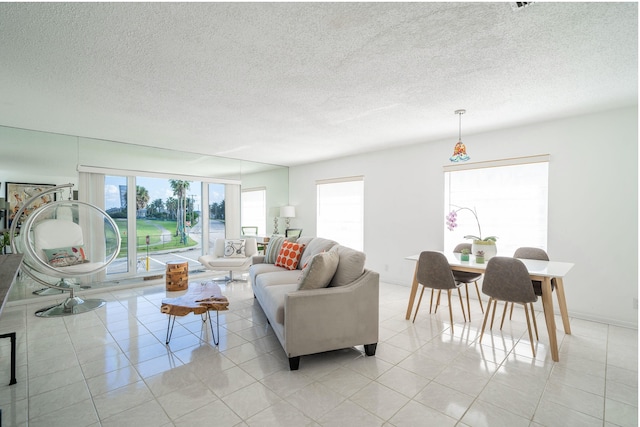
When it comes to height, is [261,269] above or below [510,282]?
below

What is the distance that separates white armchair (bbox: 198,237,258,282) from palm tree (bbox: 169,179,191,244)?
913mm

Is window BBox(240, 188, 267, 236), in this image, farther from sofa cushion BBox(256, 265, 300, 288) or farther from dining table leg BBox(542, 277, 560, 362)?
dining table leg BBox(542, 277, 560, 362)

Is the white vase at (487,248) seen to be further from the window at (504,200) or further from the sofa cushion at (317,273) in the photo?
the sofa cushion at (317,273)

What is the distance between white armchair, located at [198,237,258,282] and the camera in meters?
5.05

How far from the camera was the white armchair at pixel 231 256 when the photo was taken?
16.6 ft

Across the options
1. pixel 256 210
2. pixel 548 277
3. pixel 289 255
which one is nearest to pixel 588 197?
pixel 548 277

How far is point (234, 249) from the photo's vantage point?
5379 mm

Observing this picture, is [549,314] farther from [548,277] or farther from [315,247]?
[315,247]

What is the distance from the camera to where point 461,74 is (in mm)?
2520

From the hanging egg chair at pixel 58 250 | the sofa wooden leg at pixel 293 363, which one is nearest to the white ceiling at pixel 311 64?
the hanging egg chair at pixel 58 250

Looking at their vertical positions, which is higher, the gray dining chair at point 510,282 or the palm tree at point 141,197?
the palm tree at point 141,197

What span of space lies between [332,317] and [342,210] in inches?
155

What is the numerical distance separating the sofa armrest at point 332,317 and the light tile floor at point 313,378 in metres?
0.18

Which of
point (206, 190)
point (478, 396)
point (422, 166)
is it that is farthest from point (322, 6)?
point (206, 190)
